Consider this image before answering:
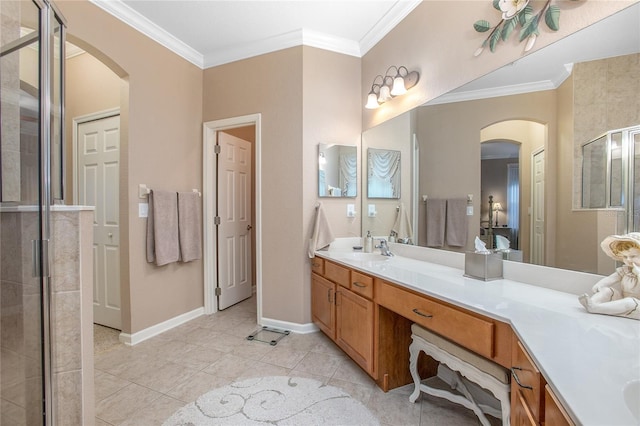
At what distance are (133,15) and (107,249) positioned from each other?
219 centimetres

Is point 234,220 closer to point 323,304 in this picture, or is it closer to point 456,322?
point 323,304

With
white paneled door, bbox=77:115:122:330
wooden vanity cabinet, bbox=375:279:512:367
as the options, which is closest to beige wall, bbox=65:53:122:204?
white paneled door, bbox=77:115:122:330

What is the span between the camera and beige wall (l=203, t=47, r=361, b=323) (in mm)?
2633

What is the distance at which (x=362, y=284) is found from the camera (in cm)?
186

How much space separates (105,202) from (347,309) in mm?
2636

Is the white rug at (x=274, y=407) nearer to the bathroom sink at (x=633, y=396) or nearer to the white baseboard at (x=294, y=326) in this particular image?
the white baseboard at (x=294, y=326)

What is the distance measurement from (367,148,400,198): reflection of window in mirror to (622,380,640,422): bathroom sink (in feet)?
6.26

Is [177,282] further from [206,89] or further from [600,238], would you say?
[600,238]

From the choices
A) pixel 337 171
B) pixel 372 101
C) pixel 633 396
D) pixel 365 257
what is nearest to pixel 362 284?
pixel 365 257

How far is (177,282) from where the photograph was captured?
284 centimetres

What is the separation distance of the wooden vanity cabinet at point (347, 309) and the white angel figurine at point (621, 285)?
104 centimetres

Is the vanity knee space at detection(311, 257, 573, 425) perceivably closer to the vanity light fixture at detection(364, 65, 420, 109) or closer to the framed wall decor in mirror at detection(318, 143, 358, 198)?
the framed wall decor in mirror at detection(318, 143, 358, 198)

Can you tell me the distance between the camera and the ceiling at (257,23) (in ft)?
7.41

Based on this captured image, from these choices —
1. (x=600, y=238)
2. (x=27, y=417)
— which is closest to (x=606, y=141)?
(x=600, y=238)
